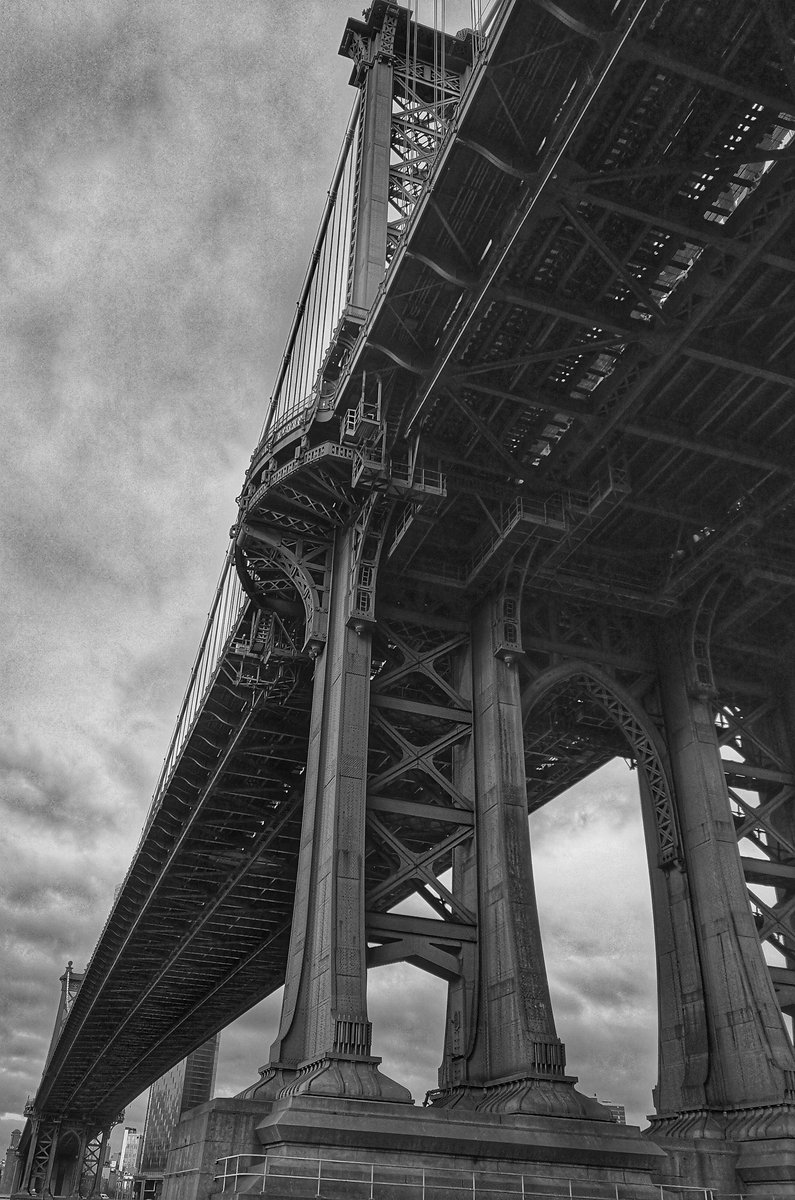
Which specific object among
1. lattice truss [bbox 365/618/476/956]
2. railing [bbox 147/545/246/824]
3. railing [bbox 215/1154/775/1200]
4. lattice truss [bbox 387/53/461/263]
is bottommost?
railing [bbox 215/1154/775/1200]

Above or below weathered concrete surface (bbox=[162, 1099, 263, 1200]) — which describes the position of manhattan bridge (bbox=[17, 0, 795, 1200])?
above

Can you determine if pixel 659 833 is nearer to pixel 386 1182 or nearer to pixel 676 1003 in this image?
pixel 676 1003

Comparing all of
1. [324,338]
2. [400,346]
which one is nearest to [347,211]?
[324,338]

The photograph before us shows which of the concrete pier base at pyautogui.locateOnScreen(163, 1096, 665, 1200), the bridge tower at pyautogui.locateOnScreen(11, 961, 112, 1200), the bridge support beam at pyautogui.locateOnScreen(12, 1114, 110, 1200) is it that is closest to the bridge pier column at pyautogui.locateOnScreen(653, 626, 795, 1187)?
the concrete pier base at pyautogui.locateOnScreen(163, 1096, 665, 1200)

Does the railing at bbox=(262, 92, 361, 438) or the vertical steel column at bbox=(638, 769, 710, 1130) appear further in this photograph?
the railing at bbox=(262, 92, 361, 438)

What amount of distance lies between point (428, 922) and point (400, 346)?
1442 cm

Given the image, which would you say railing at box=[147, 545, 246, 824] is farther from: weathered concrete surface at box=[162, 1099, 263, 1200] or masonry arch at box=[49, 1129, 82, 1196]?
masonry arch at box=[49, 1129, 82, 1196]

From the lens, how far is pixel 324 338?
106 ft

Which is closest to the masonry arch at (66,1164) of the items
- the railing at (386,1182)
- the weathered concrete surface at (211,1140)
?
the weathered concrete surface at (211,1140)

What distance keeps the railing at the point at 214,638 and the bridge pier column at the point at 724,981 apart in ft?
57.8

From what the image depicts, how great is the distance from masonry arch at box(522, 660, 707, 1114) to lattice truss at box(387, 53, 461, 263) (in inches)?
589

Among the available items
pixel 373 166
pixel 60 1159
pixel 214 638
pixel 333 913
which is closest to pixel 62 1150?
pixel 60 1159

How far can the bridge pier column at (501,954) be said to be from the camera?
21.1 m

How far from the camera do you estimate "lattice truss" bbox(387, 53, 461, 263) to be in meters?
32.8
